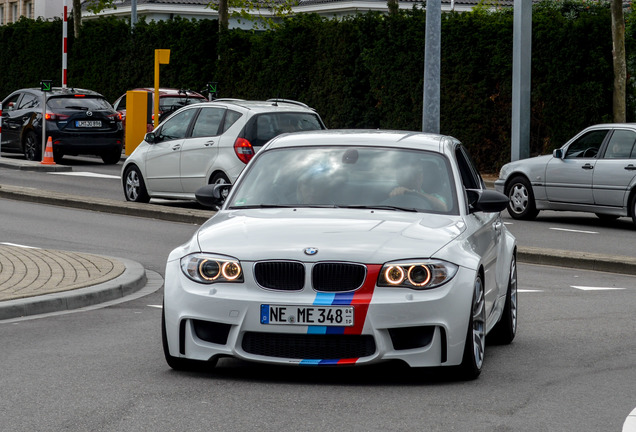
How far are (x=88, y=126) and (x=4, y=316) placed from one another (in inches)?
777

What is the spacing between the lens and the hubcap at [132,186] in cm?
2038

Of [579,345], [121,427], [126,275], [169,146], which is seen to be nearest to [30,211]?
[169,146]

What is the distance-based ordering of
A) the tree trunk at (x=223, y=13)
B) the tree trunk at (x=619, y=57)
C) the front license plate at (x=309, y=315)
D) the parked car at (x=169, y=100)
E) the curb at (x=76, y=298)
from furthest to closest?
the tree trunk at (x=223, y=13) → the parked car at (x=169, y=100) → the tree trunk at (x=619, y=57) → the curb at (x=76, y=298) → the front license plate at (x=309, y=315)

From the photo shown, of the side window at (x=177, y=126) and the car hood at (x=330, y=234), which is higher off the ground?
the side window at (x=177, y=126)

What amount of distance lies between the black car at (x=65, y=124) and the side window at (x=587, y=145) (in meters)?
12.8

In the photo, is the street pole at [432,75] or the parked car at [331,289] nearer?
the parked car at [331,289]

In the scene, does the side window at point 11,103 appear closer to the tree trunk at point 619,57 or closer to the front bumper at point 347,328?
the tree trunk at point 619,57

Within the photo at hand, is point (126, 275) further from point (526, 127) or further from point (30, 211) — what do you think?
point (526, 127)

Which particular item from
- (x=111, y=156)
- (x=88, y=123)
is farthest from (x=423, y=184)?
(x=111, y=156)

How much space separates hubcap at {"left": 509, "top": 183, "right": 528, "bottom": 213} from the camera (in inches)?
791

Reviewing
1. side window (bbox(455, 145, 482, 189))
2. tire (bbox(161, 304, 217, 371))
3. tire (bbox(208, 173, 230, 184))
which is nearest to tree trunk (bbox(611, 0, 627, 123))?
tire (bbox(208, 173, 230, 184))

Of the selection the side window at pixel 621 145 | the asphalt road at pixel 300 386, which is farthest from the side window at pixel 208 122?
the asphalt road at pixel 300 386

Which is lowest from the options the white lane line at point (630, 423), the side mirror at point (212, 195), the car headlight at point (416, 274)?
the white lane line at point (630, 423)

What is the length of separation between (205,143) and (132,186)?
6.10 feet
